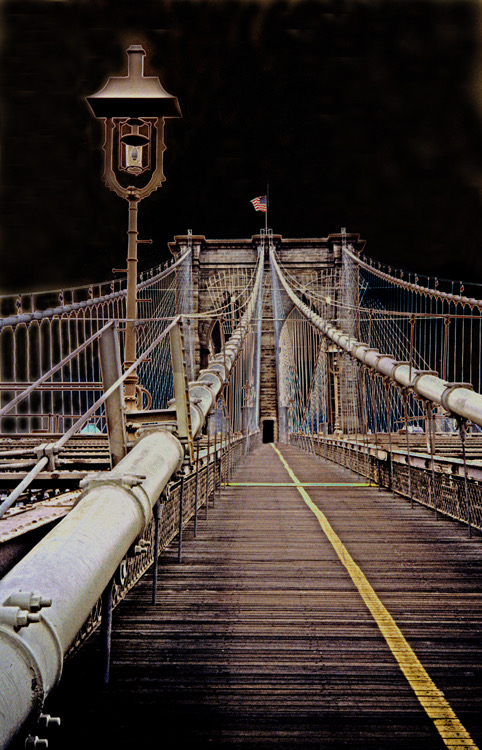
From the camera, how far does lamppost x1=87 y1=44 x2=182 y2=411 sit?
6051 millimetres

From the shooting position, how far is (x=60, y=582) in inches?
67.5

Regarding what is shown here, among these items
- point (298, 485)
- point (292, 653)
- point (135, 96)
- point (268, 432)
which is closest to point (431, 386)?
point (135, 96)

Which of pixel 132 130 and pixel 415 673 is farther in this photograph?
pixel 132 130

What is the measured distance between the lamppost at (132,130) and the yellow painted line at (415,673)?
7.88 feet

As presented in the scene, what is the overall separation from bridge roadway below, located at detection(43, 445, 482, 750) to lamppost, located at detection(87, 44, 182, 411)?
6.50 feet

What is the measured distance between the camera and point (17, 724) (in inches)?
52.2

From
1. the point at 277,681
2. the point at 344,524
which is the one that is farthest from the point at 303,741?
the point at 344,524

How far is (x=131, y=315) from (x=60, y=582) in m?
4.41

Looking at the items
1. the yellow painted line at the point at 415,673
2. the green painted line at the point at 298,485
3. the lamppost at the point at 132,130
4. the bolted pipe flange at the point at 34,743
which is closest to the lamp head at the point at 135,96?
the lamppost at the point at 132,130

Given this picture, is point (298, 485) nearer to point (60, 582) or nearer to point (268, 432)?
point (60, 582)

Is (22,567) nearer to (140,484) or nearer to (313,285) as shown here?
(140,484)

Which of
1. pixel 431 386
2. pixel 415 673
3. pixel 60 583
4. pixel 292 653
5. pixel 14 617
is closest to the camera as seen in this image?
pixel 14 617

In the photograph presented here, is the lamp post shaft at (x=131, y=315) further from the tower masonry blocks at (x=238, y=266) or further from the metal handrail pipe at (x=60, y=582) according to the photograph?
the tower masonry blocks at (x=238, y=266)

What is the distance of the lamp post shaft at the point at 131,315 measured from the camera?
18.5 feet
